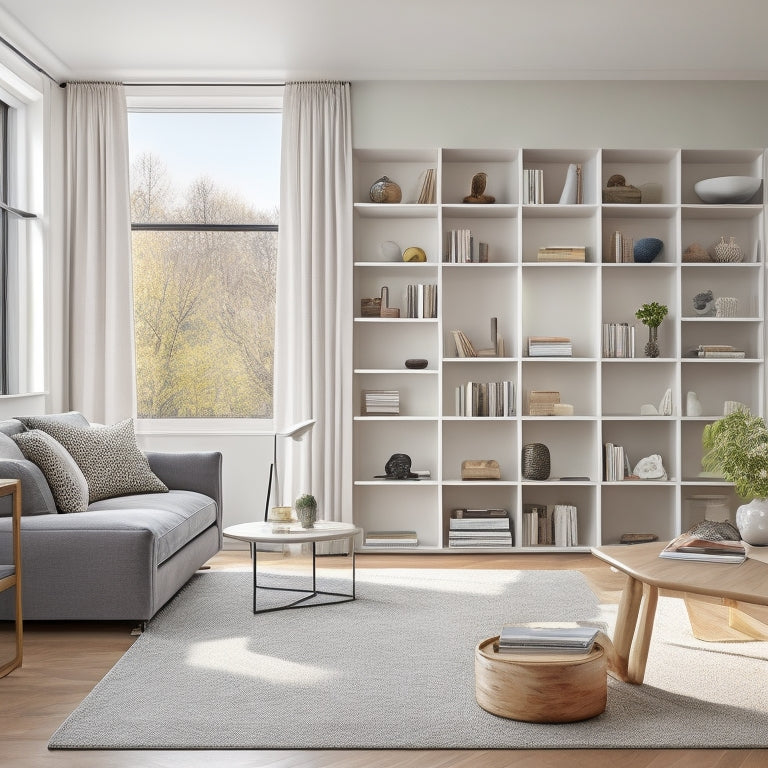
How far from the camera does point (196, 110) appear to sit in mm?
5914

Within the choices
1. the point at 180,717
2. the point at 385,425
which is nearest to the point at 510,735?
the point at 180,717

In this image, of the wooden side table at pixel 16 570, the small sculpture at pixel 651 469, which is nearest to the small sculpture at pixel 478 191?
the small sculpture at pixel 651 469

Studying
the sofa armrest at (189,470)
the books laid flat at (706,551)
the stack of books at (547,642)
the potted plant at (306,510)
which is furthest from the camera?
the sofa armrest at (189,470)

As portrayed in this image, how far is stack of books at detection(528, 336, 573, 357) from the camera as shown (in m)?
5.67

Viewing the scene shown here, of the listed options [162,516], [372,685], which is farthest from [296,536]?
[372,685]

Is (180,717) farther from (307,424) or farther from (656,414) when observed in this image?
(656,414)

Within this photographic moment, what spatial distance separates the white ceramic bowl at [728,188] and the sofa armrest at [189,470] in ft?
11.6

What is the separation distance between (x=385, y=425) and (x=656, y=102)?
2.77 metres

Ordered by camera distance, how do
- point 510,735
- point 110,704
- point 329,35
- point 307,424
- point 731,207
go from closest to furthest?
point 510,735, point 110,704, point 307,424, point 329,35, point 731,207

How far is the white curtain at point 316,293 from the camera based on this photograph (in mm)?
5641

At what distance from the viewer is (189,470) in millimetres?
4918

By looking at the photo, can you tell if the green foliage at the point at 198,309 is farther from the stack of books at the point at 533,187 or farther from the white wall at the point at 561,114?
the stack of books at the point at 533,187

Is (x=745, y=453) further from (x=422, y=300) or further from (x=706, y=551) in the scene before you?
(x=422, y=300)

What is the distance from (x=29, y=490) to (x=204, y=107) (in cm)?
313
